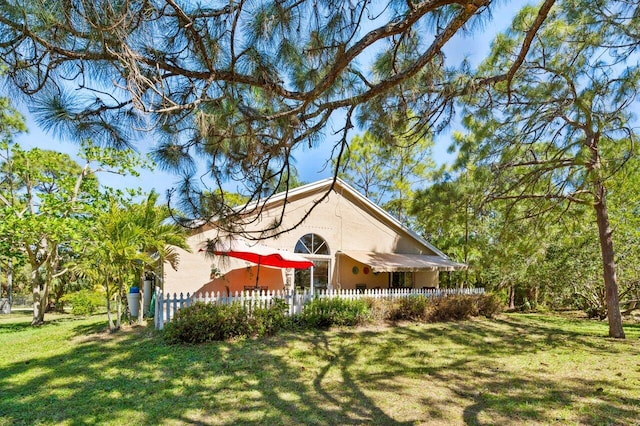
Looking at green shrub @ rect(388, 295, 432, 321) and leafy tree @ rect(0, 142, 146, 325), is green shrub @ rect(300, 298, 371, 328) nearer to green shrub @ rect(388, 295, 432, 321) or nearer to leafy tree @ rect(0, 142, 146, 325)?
green shrub @ rect(388, 295, 432, 321)

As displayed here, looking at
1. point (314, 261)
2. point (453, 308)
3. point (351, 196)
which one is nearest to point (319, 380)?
point (453, 308)

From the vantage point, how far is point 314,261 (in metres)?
14.9

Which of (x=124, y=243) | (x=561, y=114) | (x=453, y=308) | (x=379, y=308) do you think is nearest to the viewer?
(x=561, y=114)

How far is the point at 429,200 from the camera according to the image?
1165 cm

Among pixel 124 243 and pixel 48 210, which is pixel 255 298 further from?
pixel 48 210

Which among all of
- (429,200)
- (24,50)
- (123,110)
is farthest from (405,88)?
(429,200)

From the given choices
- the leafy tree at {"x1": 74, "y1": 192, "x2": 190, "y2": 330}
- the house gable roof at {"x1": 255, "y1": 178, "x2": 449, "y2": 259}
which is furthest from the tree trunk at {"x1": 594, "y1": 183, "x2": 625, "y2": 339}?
the leafy tree at {"x1": 74, "y1": 192, "x2": 190, "y2": 330}

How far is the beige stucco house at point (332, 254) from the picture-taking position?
12.5 m

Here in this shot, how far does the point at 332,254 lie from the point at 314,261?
0.86 meters

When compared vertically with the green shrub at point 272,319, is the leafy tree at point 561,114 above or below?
above

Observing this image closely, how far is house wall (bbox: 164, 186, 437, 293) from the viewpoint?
12.2 metres

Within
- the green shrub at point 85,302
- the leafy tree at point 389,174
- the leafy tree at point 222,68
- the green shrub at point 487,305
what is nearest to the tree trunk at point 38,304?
the green shrub at point 85,302

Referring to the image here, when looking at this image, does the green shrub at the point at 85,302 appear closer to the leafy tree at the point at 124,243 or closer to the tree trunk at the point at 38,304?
the tree trunk at the point at 38,304

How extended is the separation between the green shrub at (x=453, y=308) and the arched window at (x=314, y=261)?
14.8 feet
